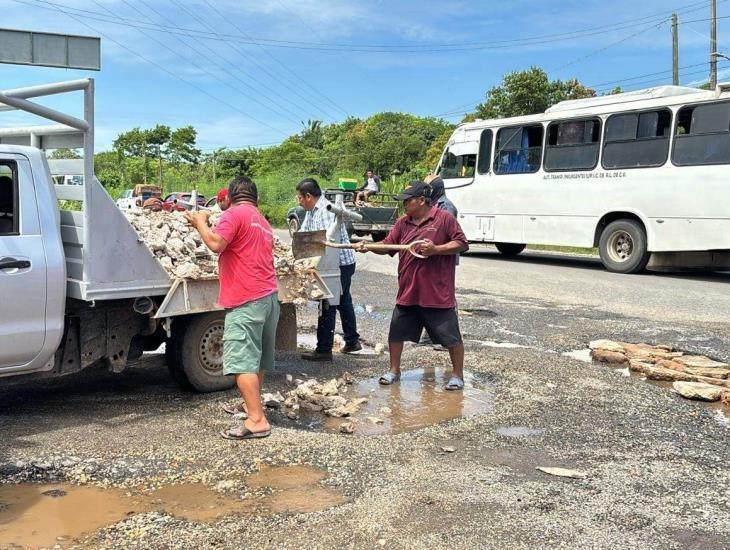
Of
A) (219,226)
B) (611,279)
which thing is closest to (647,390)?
(219,226)

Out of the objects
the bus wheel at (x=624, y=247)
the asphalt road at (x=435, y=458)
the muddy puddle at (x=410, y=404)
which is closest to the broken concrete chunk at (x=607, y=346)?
the asphalt road at (x=435, y=458)

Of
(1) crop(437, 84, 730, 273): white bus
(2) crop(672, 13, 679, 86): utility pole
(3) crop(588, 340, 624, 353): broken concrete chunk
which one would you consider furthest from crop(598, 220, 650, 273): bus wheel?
(2) crop(672, 13, 679, 86): utility pole

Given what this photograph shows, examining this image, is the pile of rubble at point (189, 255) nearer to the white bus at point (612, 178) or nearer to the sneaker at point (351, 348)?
the sneaker at point (351, 348)

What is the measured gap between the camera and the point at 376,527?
135 inches

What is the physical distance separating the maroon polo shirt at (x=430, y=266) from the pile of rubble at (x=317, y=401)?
1037mm

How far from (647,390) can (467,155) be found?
13.3 meters

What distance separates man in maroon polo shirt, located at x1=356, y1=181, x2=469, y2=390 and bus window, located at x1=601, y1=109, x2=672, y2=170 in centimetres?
1013

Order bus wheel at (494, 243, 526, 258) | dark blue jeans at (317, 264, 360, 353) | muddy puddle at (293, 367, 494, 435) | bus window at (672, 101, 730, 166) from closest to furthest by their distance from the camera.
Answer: muddy puddle at (293, 367, 494, 435)
dark blue jeans at (317, 264, 360, 353)
bus window at (672, 101, 730, 166)
bus wheel at (494, 243, 526, 258)

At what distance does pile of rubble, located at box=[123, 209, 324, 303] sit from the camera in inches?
219

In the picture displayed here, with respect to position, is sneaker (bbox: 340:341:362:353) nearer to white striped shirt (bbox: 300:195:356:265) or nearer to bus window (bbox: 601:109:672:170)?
white striped shirt (bbox: 300:195:356:265)

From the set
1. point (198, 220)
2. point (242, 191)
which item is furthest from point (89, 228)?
point (242, 191)

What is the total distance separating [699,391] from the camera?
5891 millimetres

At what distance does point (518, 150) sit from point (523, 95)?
18979mm

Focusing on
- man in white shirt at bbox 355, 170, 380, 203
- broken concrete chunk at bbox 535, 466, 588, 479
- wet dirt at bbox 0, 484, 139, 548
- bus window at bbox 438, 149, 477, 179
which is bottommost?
wet dirt at bbox 0, 484, 139, 548
